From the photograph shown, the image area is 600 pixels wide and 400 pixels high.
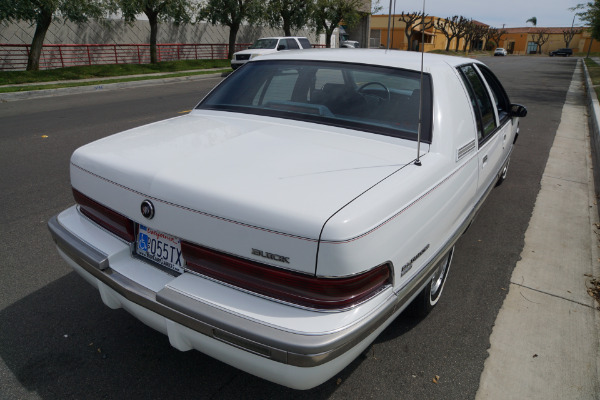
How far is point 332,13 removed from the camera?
32844 millimetres

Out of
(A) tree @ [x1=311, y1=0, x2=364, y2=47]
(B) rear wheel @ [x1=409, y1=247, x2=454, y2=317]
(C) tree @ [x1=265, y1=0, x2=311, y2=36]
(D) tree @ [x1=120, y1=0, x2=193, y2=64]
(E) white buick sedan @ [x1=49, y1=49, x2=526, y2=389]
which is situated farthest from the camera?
(A) tree @ [x1=311, y1=0, x2=364, y2=47]

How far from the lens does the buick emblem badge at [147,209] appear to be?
6.80ft

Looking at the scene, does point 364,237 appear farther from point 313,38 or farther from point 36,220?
point 313,38

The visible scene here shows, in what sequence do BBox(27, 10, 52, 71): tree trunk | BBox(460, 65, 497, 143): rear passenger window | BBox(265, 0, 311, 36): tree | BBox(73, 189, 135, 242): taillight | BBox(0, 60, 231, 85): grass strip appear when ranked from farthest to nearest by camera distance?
BBox(265, 0, 311, 36): tree → BBox(27, 10, 52, 71): tree trunk → BBox(0, 60, 231, 85): grass strip → BBox(460, 65, 497, 143): rear passenger window → BBox(73, 189, 135, 242): taillight

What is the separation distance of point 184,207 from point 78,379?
1261 millimetres

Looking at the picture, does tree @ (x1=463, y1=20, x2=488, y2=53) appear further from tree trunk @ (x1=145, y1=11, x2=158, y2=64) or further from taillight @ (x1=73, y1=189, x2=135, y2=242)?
taillight @ (x1=73, y1=189, x2=135, y2=242)

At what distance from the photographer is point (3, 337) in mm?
2715

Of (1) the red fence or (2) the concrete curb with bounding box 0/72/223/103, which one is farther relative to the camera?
(1) the red fence

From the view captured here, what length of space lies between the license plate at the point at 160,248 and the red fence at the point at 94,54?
68.0ft

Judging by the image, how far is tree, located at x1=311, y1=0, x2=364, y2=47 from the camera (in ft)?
105

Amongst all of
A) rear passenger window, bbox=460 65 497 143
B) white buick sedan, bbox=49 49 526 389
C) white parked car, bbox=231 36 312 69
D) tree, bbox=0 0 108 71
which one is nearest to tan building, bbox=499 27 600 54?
white parked car, bbox=231 36 312 69

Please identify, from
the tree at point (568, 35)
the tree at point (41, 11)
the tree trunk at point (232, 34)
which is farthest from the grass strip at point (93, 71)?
the tree at point (568, 35)

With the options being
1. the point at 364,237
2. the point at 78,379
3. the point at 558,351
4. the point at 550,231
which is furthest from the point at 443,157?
the point at 550,231

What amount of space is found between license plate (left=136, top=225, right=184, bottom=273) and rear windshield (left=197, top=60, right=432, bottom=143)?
52.6 inches
